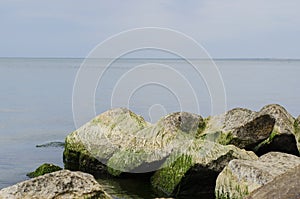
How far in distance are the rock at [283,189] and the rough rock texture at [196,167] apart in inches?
276

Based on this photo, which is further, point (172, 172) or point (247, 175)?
point (172, 172)

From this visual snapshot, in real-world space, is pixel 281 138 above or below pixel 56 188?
A: below

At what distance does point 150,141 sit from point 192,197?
214 centimetres

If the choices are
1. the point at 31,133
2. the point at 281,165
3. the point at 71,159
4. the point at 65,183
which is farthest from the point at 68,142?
the point at 31,133

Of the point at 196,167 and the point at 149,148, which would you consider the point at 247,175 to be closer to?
the point at 196,167

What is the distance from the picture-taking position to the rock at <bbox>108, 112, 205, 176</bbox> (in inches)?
551

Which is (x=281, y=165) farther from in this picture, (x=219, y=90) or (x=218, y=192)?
(x=219, y=90)

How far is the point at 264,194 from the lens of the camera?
18.1 feet

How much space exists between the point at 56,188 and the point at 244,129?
312 inches

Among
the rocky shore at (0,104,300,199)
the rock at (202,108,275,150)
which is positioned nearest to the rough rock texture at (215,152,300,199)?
the rocky shore at (0,104,300,199)

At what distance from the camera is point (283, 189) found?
5410 mm

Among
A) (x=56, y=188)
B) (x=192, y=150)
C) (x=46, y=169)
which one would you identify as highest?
(x=56, y=188)

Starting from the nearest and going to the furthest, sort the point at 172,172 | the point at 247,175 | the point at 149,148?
the point at 247,175, the point at 172,172, the point at 149,148

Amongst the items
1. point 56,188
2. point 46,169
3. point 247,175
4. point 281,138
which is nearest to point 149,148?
point 46,169
